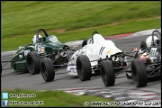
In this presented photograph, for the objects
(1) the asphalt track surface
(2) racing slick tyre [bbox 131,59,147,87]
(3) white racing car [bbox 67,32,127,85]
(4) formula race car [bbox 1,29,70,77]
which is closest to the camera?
(2) racing slick tyre [bbox 131,59,147,87]

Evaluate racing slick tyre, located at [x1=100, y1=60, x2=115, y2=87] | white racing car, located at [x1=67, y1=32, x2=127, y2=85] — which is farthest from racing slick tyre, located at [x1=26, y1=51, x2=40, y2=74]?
racing slick tyre, located at [x1=100, y1=60, x2=115, y2=87]

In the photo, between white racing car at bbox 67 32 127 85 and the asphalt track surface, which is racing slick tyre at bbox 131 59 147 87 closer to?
the asphalt track surface

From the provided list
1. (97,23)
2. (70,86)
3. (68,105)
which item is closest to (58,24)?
(97,23)

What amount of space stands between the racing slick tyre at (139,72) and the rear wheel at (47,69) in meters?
3.22

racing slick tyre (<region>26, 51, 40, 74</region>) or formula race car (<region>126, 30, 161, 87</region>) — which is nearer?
formula race car (<region>126, 30, 161, 87</region>)

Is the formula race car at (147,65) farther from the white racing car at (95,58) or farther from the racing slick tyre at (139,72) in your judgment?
the white racing car at (95,58)

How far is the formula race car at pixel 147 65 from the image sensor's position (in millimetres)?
10375

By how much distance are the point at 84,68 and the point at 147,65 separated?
1706 mm

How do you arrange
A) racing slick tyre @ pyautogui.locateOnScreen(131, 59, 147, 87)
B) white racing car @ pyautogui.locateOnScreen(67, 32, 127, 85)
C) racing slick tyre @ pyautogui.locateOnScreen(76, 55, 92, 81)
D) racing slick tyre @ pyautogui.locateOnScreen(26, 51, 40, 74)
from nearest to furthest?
racing slick tyre @ pyautogui.locateOnScreen(131, 59, 147, 87)
racing slick tyre @ pyautogui.locateOnScreen(76, 55, 92, 81)
white racing car @ pyautogui.locateOnScreen(67, 32, 127, 85)
racing slick tyre @ pyautogui.locateOnScreen(26, 51, 40, 74)

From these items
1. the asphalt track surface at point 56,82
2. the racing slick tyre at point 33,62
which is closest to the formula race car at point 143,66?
the asphalt track surface at point 56,82

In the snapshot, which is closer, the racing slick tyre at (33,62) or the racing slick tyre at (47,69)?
the racing slick tyre at (47,69)

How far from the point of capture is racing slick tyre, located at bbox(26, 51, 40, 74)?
1559cm

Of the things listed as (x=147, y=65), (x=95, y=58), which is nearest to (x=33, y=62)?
(x=95, y=58)

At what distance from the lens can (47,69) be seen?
13273mm
